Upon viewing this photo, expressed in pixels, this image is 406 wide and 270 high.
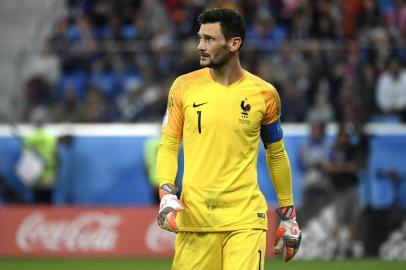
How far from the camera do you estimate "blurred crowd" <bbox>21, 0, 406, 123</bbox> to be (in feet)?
58.7

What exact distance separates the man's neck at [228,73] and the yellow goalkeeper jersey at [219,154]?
48 millimetres

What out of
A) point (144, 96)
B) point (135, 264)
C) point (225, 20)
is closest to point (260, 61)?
point (144, 96)

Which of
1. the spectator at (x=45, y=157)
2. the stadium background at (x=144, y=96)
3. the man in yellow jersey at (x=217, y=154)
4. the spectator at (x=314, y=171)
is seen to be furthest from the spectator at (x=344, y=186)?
the man in yellow jersey at (x=217, y=154)

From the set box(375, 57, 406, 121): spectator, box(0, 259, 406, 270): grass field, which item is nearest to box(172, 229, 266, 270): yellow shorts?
box(0, 259, 406, 270): grass field

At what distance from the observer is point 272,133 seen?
22.5 ft

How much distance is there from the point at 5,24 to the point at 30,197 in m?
4.06

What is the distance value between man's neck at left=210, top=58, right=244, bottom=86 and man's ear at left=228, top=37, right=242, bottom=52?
0.29ft

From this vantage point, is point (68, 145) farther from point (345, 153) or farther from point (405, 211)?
A: point (405, 211)

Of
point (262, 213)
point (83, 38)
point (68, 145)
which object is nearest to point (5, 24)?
point (83, 38)

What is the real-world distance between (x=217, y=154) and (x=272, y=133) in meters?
0.51

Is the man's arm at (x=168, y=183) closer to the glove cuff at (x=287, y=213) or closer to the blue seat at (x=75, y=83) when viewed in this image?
the glove cuff at (x=287, y=213)

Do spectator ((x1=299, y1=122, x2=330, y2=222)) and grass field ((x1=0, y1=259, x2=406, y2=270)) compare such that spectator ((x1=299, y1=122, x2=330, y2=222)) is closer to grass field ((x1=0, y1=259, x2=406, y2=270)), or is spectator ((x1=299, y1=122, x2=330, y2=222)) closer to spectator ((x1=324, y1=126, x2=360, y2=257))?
spectator ((x1=324, y1=126, x2=360, y2=257))

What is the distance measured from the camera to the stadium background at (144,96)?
1705 centimetres

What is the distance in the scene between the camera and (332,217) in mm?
16359
